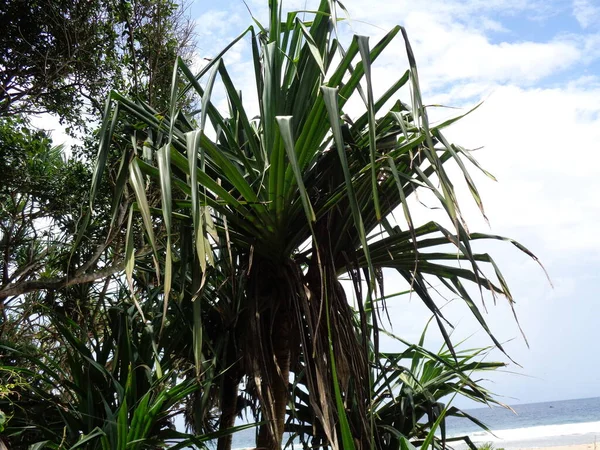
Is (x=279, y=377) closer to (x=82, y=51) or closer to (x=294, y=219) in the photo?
(x=294, y=219)

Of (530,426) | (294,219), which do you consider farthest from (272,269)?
(530,426)

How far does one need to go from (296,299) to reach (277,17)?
112 cm

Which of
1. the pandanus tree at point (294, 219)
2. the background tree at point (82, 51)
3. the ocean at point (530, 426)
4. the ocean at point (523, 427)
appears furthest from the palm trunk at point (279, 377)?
the ocean at point (523, 427)

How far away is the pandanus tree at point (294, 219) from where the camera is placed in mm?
2107

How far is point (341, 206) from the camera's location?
2395 mm

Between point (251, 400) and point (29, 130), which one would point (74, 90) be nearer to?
point (29, 130)

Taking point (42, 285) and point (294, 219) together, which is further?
point (42, 285)

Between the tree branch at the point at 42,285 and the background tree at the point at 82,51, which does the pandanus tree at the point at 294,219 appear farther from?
the background tree at the point at 82,51

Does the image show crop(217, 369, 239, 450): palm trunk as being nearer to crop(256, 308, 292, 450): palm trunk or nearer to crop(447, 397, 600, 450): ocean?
crop(256, 308, 292, 450): palm trunk

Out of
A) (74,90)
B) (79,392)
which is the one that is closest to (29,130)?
(74,90)

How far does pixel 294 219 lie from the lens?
2.32 m

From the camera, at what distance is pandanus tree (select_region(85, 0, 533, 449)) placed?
2.11 metres

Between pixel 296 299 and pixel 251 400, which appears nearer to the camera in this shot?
pixel 296 299

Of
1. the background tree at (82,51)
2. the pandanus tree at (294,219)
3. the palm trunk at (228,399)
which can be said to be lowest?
the palm trunk at (228,399)
